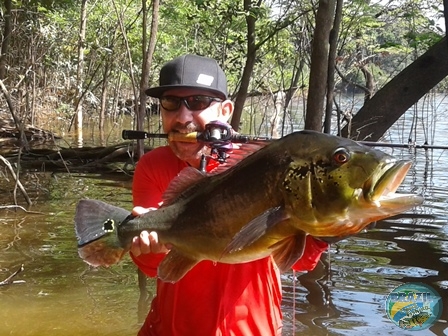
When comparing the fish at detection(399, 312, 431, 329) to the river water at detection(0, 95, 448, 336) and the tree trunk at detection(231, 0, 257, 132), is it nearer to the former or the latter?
the river water at detection(0, 95, 448, 336)

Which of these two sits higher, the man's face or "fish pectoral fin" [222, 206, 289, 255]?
the man's face

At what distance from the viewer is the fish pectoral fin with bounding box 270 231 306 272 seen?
2256 millimetres

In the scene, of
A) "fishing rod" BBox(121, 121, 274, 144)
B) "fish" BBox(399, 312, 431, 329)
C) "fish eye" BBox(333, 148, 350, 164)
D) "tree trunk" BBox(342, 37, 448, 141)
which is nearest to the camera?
"fish eye" BBox(333, 148, 350, 164)

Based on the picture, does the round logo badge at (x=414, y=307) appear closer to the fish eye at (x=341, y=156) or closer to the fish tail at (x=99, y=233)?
the fish tail at (x=99, y=233)

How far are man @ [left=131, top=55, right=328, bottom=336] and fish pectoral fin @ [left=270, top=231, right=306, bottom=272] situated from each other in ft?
1.30

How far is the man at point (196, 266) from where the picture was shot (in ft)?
9.34

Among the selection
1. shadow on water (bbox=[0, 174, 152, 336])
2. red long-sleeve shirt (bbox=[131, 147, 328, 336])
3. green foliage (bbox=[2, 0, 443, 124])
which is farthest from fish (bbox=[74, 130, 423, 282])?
green foliage (bbox=[2, 0, 443, 124])

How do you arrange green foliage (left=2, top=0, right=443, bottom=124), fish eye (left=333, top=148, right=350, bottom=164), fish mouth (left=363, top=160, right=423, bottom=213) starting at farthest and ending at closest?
green foliage (left=2, top=0, right=443, bottom=124)
fish eye (left=333, top=148, right=350, bottom=164)
fish mouth (left=363, top=160, right=423, bottom=213)

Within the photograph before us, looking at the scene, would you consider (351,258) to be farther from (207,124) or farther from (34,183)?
(34,183)

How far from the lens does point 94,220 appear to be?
2.83 m

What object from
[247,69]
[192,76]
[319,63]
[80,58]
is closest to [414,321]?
[319,63]

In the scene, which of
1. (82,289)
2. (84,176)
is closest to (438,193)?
(84,176)

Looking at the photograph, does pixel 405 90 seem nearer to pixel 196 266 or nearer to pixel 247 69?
pixel 247 69

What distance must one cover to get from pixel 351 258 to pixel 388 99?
226 cm
